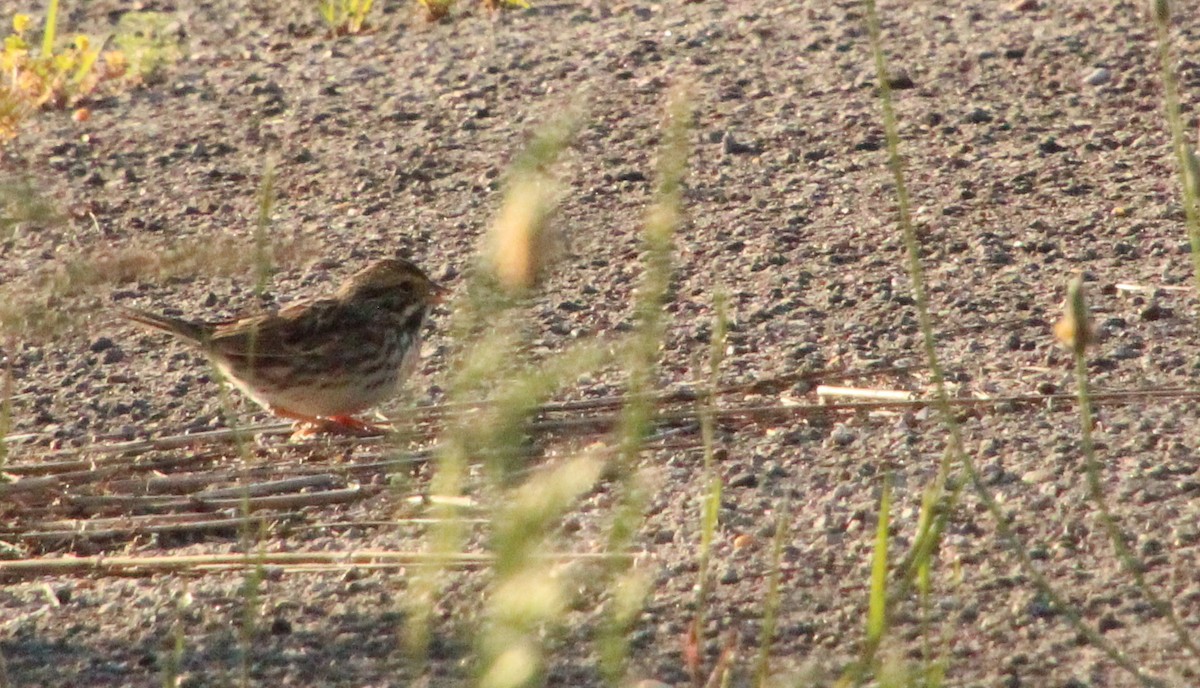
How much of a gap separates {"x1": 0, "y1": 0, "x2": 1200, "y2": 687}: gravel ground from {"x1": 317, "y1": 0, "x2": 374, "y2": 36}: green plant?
5.2 inches

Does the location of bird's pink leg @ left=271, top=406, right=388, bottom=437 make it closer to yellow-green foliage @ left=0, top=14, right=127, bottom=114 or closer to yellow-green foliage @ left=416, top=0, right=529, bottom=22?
yellow-green foliage @ left=0, top=14, right=127, bottom=114

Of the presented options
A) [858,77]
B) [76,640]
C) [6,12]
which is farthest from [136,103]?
[76,640]

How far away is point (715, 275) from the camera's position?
290 inches

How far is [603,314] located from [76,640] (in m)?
2.76

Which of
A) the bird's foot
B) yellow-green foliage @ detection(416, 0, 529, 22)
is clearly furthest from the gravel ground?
the bird's foot

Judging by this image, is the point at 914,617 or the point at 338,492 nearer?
the point at 914,617

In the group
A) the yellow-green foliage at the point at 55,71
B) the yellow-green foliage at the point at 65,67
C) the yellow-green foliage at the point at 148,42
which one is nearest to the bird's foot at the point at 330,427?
the yellow-green foliage at the point at 65,67

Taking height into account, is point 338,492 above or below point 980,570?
above

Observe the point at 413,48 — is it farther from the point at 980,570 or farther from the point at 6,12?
the point at 980,570

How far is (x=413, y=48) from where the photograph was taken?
10359mm

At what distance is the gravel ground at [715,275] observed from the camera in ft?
14.9

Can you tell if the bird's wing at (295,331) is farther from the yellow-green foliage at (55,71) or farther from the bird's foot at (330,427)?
the yellow-green foliage at (55,71)

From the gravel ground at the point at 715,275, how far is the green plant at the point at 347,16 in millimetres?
133

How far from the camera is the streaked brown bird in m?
6.60
